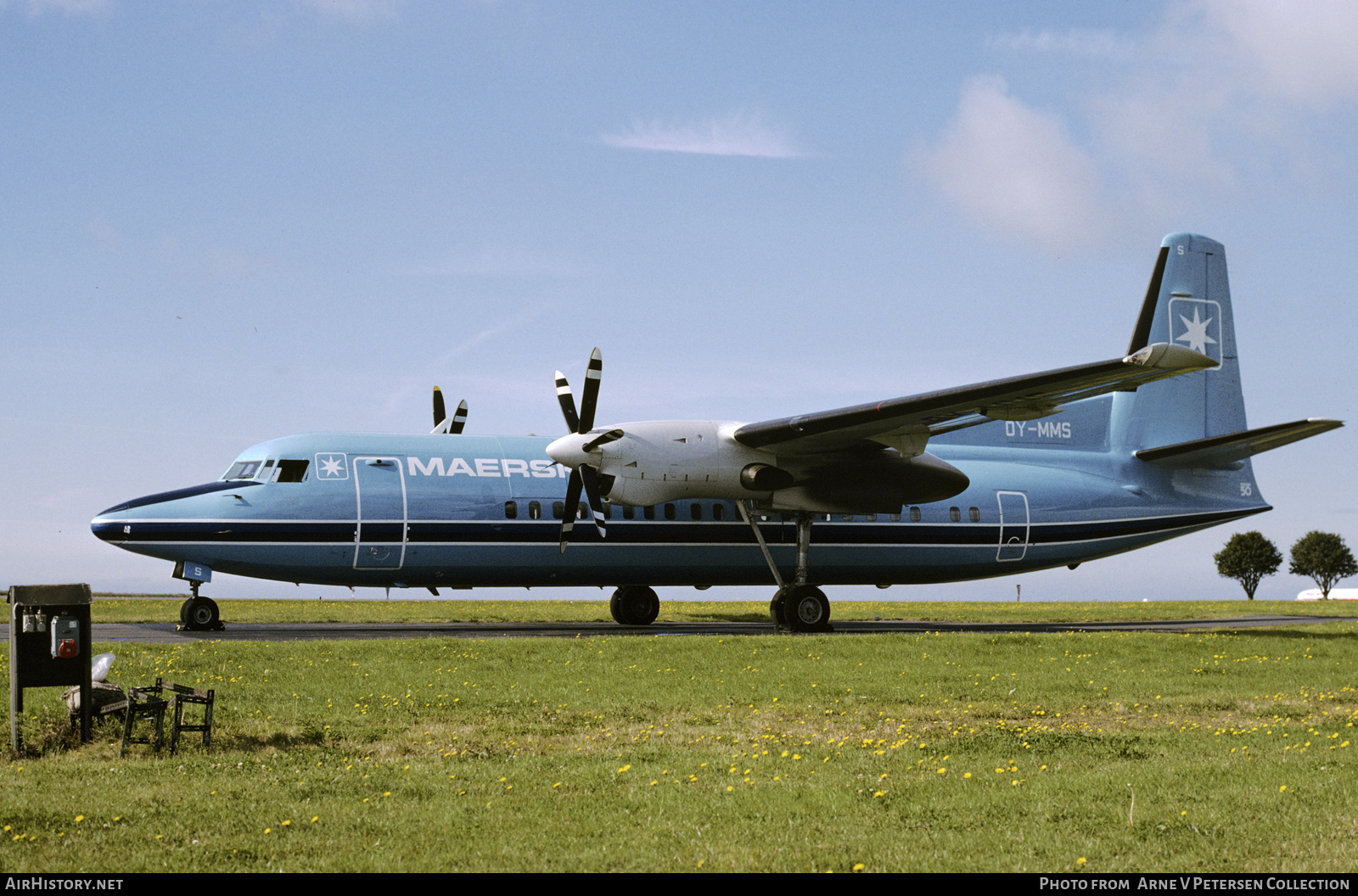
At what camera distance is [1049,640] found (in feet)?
70.8

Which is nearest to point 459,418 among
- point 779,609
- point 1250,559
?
point 779,609

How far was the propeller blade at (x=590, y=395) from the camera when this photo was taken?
77.2 feet

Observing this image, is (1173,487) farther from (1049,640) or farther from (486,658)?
(486,658)

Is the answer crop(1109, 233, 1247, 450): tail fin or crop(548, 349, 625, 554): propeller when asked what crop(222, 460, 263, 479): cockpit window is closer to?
crop(548, 349, 625, 554): propeller

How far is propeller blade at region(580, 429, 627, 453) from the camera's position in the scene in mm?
22562

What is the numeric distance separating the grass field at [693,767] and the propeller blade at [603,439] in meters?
5.08

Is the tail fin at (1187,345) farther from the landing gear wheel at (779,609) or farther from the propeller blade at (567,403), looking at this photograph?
the propeller blade at (567,403)

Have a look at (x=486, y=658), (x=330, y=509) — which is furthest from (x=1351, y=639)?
(x=330, y=509)

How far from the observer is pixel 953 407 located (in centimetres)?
2219

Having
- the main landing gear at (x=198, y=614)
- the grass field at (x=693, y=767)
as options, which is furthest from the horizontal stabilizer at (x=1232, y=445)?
the main landing gear at (x=198, y=614)

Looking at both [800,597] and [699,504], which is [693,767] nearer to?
[800,597]

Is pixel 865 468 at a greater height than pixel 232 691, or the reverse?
pixel 865 468

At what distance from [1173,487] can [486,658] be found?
22456mm

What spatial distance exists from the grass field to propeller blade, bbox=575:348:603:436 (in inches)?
238
